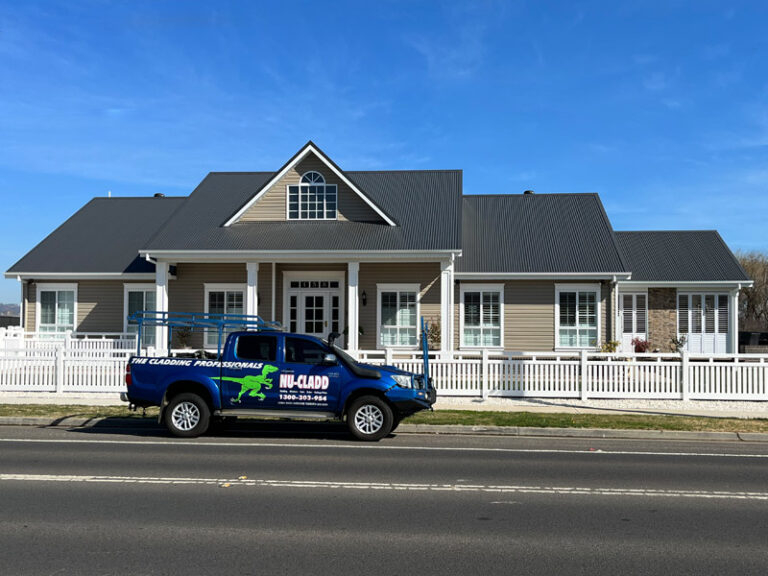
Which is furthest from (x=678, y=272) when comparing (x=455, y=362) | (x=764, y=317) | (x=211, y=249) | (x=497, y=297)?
(x=764, y=317)

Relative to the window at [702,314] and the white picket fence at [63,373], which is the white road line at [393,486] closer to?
the white picket fence at [63,373]

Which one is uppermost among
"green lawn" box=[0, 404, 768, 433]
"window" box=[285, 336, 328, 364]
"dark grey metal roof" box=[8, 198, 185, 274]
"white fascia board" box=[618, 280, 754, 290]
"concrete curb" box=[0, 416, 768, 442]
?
"dark grey metal roof" box=[8, 198, 185, 274]

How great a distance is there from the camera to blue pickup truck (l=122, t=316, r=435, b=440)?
1207 cm

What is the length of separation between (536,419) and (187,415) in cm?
655

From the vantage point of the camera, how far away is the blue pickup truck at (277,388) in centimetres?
1207

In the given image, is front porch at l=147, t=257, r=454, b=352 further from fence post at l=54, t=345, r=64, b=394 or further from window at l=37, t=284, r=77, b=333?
fence post at l=54, t=345, r=64, b=394

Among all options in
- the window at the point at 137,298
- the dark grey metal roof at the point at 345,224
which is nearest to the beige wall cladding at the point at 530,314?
the dark grey metal roof at the point at 345,224

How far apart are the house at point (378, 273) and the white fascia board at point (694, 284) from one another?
0.23 feet

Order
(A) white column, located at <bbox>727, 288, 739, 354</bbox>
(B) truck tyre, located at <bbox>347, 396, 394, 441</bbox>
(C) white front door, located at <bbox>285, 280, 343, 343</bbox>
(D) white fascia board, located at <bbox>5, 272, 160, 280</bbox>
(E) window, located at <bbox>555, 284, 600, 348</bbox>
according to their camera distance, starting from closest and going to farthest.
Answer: (B) truck tyre, located at <bbox>347, 396, 394, 441</bbox> → (E) window, located at <bbox>555, 284, 600, 348</bbox> → (C) white front door, located at <bbox>285, 280, 343, 343</bbox> → (D) white fascia board, located at <bbox>5, 272, 160, 280</bbox> → (A) white column, located at <bbox>727, 288, 739, 354</bbox>

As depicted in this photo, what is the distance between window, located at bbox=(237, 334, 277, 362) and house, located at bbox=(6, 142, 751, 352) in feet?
29.4

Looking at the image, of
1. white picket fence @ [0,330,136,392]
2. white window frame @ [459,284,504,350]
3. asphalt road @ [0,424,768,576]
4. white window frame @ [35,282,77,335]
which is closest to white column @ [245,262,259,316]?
white picket fence @ [0,330,136,392]

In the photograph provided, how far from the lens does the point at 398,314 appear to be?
78.1ft

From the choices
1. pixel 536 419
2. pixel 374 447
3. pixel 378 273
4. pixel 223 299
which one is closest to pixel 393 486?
pixel 374 447

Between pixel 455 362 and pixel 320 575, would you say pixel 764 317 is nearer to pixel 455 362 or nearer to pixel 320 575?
pixel 455 362
